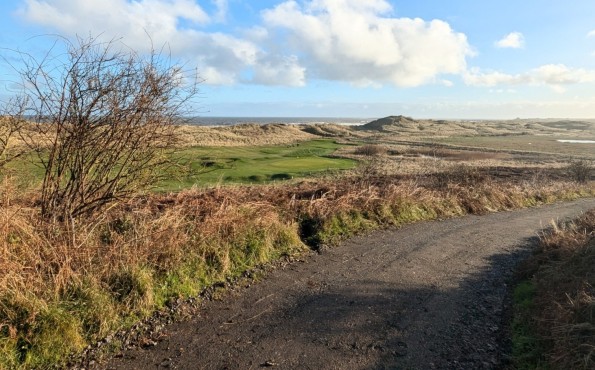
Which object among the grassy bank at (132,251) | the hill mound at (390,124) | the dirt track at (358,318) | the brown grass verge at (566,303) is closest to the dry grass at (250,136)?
the grassy bank at (132,251)

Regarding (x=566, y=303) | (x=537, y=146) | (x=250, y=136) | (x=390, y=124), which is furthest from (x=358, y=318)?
(x=390, y=124)

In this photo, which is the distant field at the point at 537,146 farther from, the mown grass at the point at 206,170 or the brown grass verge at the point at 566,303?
the brown grass verge at the point at 566,303

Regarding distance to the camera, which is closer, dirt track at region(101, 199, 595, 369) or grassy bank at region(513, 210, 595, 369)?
grassy bank at region(513, 210, 595, 369)

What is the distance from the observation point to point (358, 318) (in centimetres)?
595

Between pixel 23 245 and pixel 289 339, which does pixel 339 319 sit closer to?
pixel 289 339

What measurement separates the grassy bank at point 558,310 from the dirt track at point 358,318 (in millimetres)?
305

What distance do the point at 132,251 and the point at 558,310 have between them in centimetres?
585

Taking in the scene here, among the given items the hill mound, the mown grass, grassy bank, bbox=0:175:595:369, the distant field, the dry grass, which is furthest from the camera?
the hill mound

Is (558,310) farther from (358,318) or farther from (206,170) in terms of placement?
(206,170)

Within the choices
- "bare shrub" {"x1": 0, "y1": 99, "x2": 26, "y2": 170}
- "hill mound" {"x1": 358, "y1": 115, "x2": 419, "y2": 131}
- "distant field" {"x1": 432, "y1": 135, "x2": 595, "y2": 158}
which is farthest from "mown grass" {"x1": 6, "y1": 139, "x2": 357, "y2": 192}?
"hill mound" {"x1": 358, "y1": 115, "x2": 419, "y2": 131}

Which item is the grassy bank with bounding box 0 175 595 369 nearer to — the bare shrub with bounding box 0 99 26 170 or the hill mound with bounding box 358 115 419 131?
the bare shrub with bounding box 0 99 26 170

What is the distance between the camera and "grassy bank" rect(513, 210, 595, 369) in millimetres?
4633

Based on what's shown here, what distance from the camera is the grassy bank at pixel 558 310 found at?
4633mm

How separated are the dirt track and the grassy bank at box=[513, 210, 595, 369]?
305 mm
